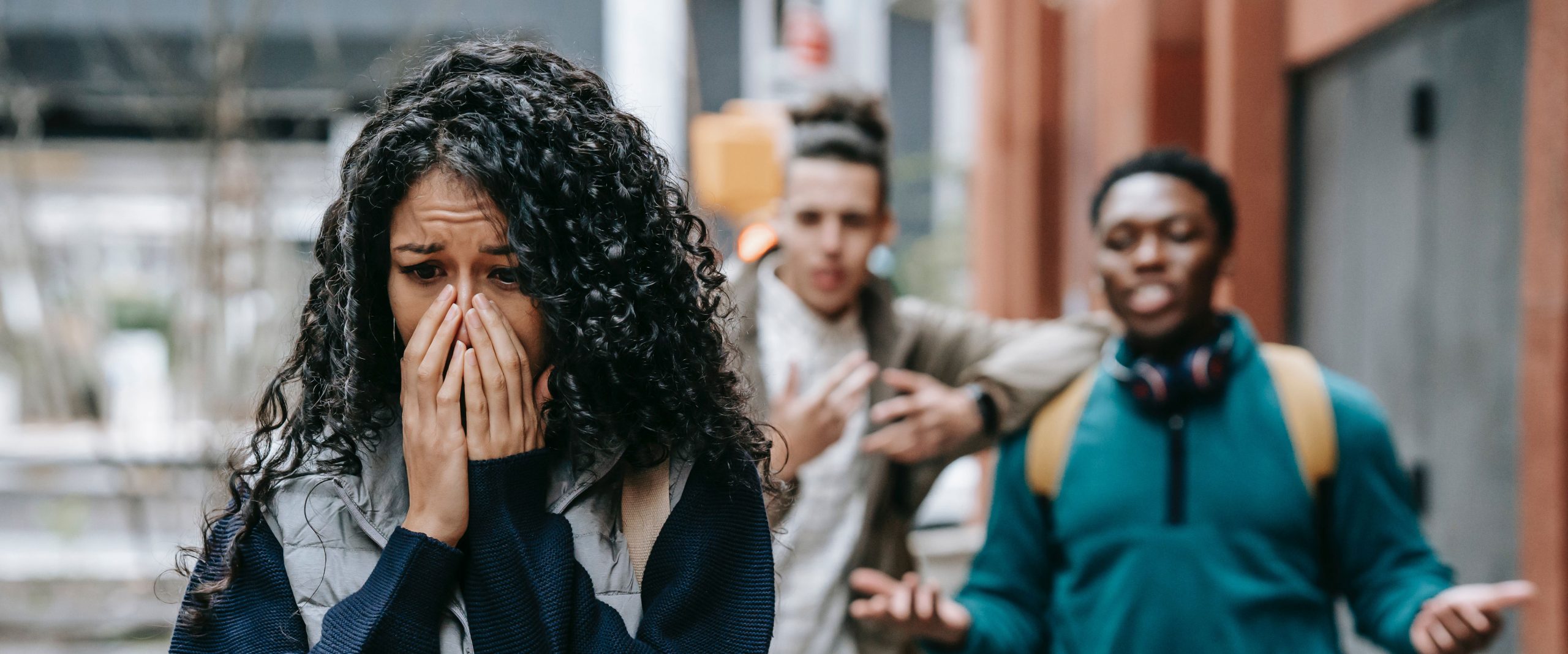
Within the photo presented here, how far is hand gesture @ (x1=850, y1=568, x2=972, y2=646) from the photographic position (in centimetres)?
237

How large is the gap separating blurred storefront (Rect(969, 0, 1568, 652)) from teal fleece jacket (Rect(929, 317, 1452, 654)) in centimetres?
52

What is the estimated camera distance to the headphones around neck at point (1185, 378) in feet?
8.41

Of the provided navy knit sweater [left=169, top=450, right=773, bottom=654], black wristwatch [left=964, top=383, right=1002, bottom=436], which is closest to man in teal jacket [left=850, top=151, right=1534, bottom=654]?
black wristwatch [left=964, top=383, right=1002, bottom=436]

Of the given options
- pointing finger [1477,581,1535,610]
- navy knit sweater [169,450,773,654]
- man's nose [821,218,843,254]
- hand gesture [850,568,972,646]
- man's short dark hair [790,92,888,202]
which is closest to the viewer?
navy knit sweater [169,450,773,654]

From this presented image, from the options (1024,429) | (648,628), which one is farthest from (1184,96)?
(648,628)

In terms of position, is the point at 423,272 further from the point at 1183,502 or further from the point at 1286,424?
the point at 1286,424

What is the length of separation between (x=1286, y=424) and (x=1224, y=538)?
27cm

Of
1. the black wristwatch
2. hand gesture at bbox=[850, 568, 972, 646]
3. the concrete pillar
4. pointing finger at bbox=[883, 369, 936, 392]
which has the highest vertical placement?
the concrete pillar

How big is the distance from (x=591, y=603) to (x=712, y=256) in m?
0.49

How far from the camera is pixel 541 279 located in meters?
1.47

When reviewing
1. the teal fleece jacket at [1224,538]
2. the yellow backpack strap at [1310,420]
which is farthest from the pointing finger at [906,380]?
the yellow backpack strap at [1310,420]

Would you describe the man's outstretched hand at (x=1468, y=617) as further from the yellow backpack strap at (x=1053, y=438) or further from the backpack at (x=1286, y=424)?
the yellow backpack strap at (x=1053, y=438)

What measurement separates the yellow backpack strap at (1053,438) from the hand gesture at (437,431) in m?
1.55

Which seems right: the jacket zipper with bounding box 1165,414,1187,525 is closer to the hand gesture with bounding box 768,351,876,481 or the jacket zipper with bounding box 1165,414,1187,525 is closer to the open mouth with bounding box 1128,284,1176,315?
the open mouth with bounding box 1128,284,1176,315
